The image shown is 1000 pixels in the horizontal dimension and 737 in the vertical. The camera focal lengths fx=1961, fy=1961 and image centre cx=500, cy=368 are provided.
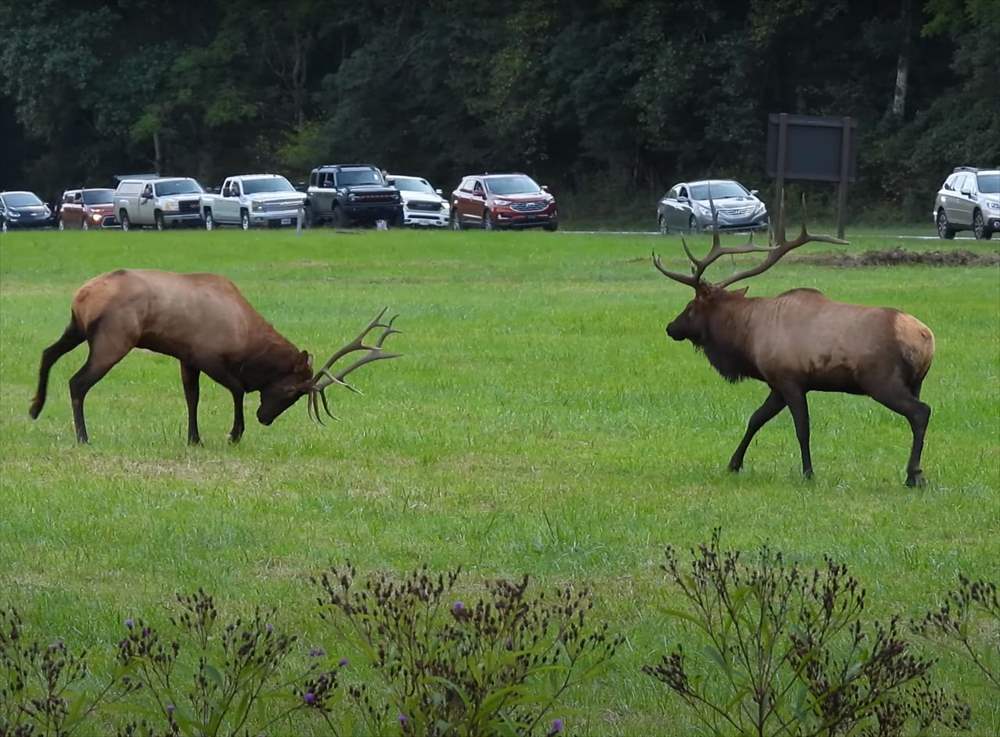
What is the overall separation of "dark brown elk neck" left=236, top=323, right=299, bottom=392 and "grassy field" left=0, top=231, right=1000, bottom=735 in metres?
0.50

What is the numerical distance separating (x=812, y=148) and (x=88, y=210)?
37.2 metres

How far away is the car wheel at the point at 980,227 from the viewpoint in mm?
44250

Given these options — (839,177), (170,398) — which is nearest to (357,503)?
(170,398)

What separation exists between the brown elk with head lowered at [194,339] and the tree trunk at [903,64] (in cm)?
4806

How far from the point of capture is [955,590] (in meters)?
8.86

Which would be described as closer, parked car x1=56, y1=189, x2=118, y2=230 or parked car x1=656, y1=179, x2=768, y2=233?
parked car x1=656, y1=179, x2=768, y2=233

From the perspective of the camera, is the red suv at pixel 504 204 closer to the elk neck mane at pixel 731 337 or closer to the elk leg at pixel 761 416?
the elk neck mane at pixel 731 337

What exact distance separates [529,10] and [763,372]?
56.5m

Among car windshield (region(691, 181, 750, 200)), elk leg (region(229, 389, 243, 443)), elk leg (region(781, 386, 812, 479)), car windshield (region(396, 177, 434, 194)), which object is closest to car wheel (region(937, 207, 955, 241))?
car windshield (region(691, 181, 750, 200))

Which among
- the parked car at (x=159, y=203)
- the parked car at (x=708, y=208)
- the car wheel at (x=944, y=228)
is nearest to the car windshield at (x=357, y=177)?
the parked car at (x=159, y=203)

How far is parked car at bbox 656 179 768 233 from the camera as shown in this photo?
4878cm

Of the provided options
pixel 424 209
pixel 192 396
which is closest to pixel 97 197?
pixel 424 209

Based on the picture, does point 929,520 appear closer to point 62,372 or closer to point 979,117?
point 62,372

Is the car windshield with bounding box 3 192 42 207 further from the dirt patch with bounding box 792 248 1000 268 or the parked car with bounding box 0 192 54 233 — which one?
the dirt patch with bounding box 792 248 1000 268
